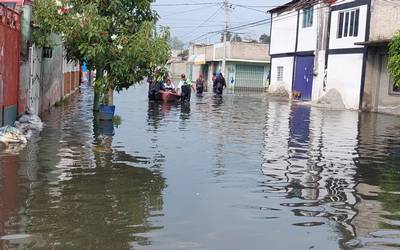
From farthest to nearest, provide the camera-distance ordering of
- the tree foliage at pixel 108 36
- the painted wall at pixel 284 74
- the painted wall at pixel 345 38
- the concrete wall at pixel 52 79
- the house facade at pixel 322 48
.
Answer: the painted wall at pixel 284 74 → the house facade at pixel 322 48 → the painted wall at pixel 345 38 → the concrete wall at pixel 52 79 → the tree foliage at pixel 108 36

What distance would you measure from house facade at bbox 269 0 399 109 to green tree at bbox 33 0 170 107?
1564 centimetres

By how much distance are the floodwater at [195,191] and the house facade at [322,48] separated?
14.7 meters

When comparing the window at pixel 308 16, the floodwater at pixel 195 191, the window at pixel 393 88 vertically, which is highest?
the window at pixel 308 16

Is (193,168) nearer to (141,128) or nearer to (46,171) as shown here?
(46,171)

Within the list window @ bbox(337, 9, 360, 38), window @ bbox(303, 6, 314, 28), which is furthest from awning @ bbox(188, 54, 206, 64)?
window @ bbox(337, 9, 360, 38)

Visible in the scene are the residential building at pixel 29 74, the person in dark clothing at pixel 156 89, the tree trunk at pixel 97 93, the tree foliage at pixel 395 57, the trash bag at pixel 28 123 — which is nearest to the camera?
the trash bag at pixel 28 123

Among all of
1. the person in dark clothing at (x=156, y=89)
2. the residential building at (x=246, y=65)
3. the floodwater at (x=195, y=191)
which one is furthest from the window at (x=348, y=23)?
the residential building at (x=246, y=65)

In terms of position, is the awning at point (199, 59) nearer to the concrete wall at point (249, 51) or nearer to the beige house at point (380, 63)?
the concrete wall at point (249, 51)

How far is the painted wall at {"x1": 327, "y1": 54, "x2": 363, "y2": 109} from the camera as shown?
97.2 feet

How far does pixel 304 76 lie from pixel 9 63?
89.5 feet

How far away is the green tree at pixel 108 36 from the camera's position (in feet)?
50.8

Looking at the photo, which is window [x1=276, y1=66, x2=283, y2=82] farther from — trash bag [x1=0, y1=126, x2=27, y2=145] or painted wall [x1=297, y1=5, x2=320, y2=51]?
trash bag [x1=0, y1=126, x2=27, y2=145]

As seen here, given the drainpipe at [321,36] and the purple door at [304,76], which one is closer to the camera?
the drainpipe at [321,36]

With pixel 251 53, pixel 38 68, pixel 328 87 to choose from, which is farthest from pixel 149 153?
pixel 251 53
